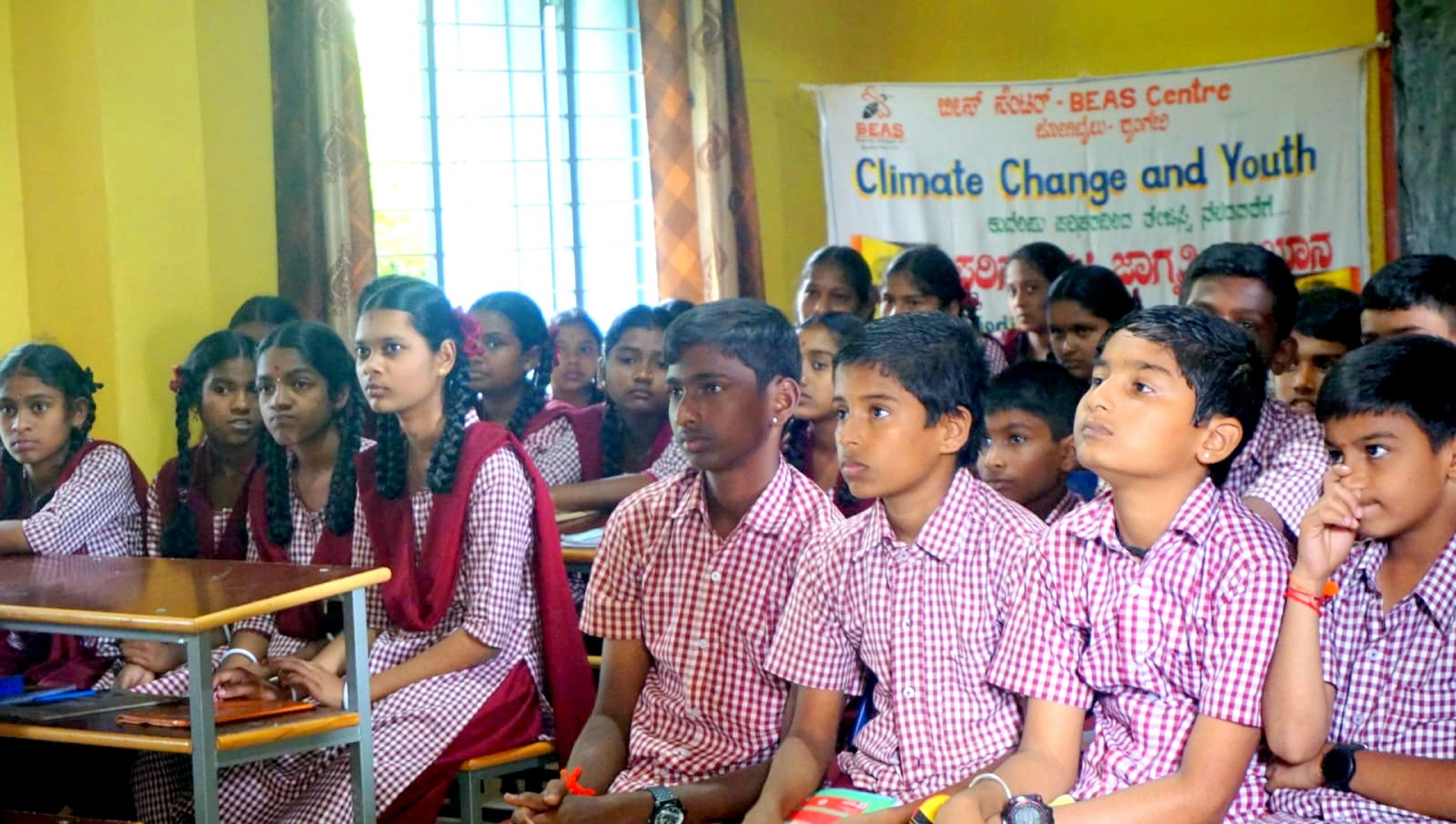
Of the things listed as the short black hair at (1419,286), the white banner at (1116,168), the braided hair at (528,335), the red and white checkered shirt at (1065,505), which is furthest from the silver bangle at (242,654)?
the white banner at (1116,168)

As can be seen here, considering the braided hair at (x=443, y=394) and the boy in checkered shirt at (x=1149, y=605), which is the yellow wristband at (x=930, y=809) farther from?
the braided hair at (x=443, y=394)

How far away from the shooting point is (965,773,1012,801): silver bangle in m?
2.05

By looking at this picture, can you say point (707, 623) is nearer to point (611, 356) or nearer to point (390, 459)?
point (390, 459)

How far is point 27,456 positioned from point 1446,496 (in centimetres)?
304

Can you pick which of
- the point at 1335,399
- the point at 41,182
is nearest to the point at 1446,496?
the point at 1335,399

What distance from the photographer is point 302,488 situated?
3469mm

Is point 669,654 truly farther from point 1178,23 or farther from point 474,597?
point 1178,23

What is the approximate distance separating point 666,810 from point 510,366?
239 centimetres

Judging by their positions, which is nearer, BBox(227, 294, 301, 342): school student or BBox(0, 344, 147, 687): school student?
BBox(0, 344, 147, 687): school student

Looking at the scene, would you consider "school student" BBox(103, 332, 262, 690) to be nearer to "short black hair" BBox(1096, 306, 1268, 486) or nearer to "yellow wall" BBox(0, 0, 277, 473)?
"yellow wall" BBox(0, 0, 277, 473)

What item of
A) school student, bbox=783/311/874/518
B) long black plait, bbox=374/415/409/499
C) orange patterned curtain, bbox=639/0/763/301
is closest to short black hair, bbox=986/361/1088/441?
school student, bbox=783/311/874/518

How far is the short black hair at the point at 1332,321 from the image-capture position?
11.2 feet

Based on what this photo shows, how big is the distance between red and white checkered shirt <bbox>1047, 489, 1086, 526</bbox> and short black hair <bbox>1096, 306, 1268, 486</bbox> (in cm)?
67

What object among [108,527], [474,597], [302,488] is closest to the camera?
[474,597]
